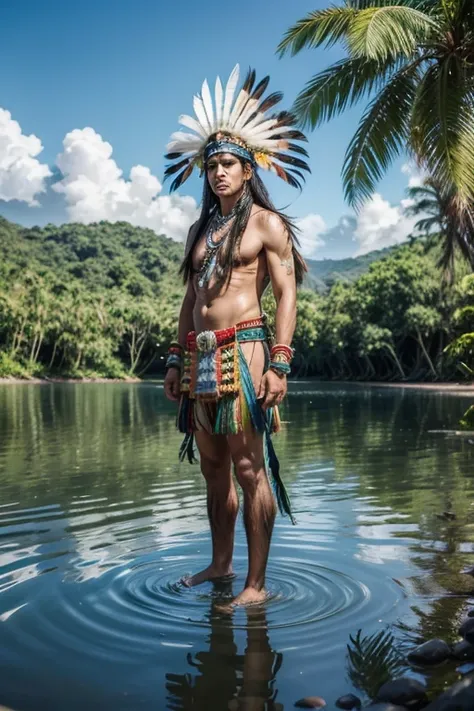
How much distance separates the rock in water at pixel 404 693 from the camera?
2.66 m

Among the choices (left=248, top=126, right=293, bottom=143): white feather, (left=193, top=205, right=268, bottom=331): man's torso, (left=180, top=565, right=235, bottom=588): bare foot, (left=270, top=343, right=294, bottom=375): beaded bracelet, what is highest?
(left=248, top=126, right=293, bottom=143): white feather

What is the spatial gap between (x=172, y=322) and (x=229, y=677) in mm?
71732

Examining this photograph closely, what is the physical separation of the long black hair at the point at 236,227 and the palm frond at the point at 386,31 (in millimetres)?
5145

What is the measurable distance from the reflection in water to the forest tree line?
30.3m

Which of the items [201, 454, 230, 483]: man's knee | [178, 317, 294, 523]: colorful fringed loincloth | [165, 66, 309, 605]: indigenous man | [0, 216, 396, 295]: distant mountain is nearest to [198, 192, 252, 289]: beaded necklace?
[165, 66, 309, 605]: indigenous man

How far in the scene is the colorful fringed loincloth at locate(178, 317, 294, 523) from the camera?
4090mm

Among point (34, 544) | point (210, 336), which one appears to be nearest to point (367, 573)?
point (210, 336)

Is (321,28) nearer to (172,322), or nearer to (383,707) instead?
(383,707)

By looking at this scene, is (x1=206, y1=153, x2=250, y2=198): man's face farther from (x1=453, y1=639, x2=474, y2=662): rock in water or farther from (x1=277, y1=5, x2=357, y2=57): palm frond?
(x1=277, y1=5, x2=357, y2=57): palm frond

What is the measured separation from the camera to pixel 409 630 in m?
3.43

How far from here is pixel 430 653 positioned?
3.07 m

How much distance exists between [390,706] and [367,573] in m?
1.83

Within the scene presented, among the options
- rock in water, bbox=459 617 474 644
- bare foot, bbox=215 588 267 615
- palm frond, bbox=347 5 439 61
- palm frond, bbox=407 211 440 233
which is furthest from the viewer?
palm frond, bbox=407 211 440 233

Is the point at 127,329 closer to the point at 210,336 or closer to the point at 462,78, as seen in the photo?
the point at 462,78
